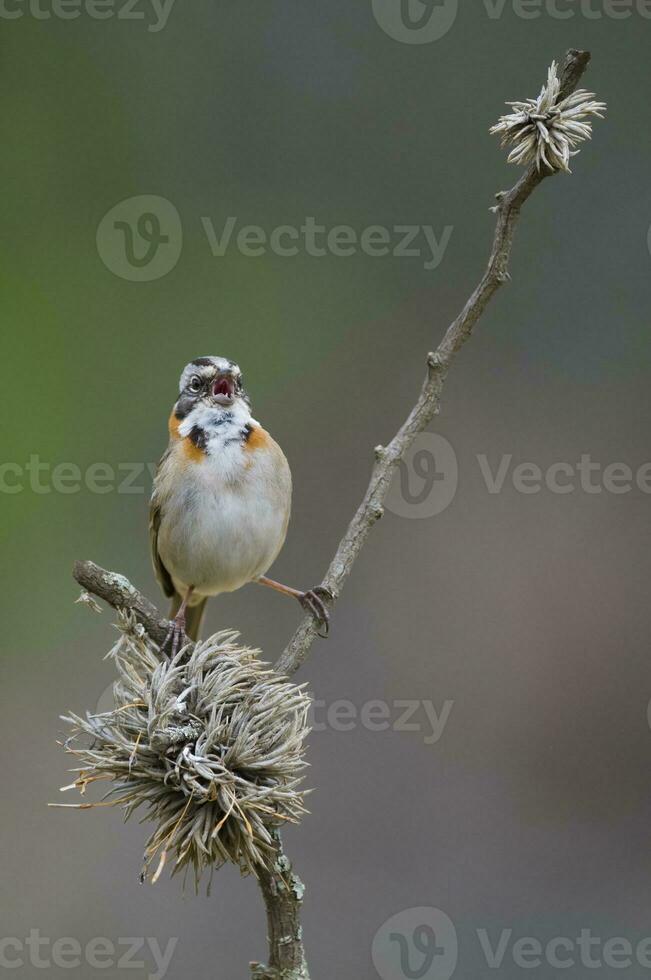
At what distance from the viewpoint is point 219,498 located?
2160 mm

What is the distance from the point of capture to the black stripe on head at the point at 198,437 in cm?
212

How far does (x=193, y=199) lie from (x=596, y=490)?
55.8 inches

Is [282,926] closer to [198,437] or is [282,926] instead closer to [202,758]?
[202,758]

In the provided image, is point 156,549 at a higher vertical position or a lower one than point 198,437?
lower

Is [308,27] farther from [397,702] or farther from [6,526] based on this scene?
[397,702]

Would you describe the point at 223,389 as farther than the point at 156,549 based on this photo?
No

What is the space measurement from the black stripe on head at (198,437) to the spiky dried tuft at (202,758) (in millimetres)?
1021

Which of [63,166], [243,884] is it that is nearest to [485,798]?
[243,884]

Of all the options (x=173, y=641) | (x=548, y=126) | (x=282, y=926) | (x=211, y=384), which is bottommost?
(x=282, y=926)

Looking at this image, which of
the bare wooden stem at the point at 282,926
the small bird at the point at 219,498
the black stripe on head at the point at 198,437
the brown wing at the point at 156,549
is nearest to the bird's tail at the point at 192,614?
the brown wing at the point at 156,549

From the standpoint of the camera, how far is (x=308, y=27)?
3.57 metres

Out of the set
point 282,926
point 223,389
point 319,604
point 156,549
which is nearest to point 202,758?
point 282,926

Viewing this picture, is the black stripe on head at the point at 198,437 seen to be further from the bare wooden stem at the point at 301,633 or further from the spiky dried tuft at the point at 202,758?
the spiky dried tuft at the point at 202,758

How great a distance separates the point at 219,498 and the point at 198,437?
0.12 m
